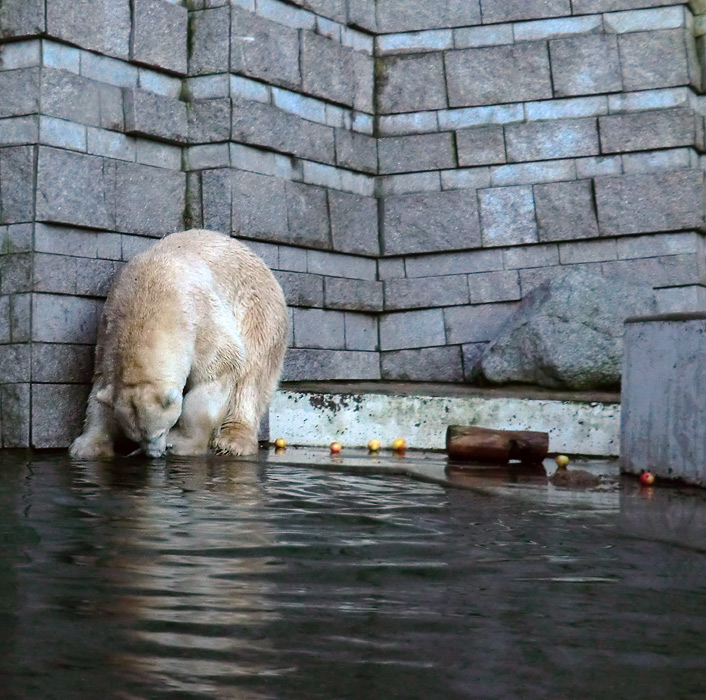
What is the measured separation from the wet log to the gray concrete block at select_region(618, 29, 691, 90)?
3.65 meters

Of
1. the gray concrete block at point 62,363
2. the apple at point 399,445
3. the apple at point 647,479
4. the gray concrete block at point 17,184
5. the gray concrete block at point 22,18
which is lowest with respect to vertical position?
the apple at point 647,479

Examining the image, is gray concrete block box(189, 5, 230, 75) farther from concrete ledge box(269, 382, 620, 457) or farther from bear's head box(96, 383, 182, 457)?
bear's head box(96, 383, 182, 457)

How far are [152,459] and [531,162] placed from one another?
13.5 ft

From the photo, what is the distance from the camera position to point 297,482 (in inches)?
183

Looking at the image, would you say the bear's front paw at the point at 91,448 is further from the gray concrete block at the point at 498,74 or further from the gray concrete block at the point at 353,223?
the gray concrete block at the point at 498,74

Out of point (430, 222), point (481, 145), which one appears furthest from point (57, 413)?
point (481, 145)

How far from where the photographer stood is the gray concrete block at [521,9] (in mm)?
8633


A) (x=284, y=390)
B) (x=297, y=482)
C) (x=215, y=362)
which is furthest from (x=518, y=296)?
(x=297, y=482)

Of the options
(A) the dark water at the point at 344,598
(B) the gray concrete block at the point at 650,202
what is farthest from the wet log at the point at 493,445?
(B) the gray concrete block at the point at 650,202

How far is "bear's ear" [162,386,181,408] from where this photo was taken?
5930mm

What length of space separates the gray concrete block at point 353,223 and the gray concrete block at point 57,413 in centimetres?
247

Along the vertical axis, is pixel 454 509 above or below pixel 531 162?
below

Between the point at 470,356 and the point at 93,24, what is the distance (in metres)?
3.68

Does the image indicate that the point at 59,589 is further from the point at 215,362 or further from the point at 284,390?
the point at 284,390
